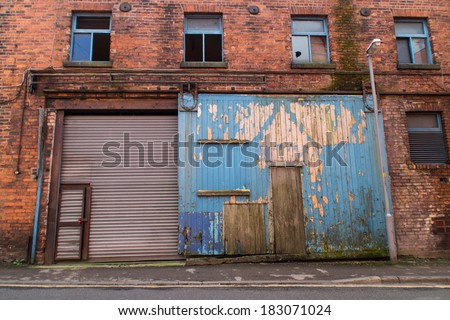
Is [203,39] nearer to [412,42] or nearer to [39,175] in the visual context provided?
[39,175]

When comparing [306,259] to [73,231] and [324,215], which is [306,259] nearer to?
[324,215]

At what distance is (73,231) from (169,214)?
2.56m

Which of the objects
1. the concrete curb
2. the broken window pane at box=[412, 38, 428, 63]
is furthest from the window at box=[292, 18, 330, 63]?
the concrete curb

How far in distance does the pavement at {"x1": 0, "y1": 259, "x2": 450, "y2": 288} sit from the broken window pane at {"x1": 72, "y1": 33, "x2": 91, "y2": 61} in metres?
5.84

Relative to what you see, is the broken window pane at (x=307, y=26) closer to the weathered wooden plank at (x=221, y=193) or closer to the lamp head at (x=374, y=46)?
the lamp head at (x=374, y=46)

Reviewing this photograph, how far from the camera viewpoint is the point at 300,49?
9.98 metres

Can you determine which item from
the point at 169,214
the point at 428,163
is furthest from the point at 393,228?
the point at 169,214

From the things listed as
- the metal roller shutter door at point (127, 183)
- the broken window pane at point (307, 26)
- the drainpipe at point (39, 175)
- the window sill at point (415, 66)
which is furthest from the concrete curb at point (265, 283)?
the broken window pane at point (307, 26)

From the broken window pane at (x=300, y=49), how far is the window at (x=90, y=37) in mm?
5614

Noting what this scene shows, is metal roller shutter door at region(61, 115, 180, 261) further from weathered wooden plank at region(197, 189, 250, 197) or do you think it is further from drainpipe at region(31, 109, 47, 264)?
weathered wooden plank at region(197, 189, 250, 197)

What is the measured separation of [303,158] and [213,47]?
14.1ft

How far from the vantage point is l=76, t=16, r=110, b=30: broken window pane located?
974 cm

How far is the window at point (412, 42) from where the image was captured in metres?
10.1

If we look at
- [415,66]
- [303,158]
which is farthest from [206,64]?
[415,66]
